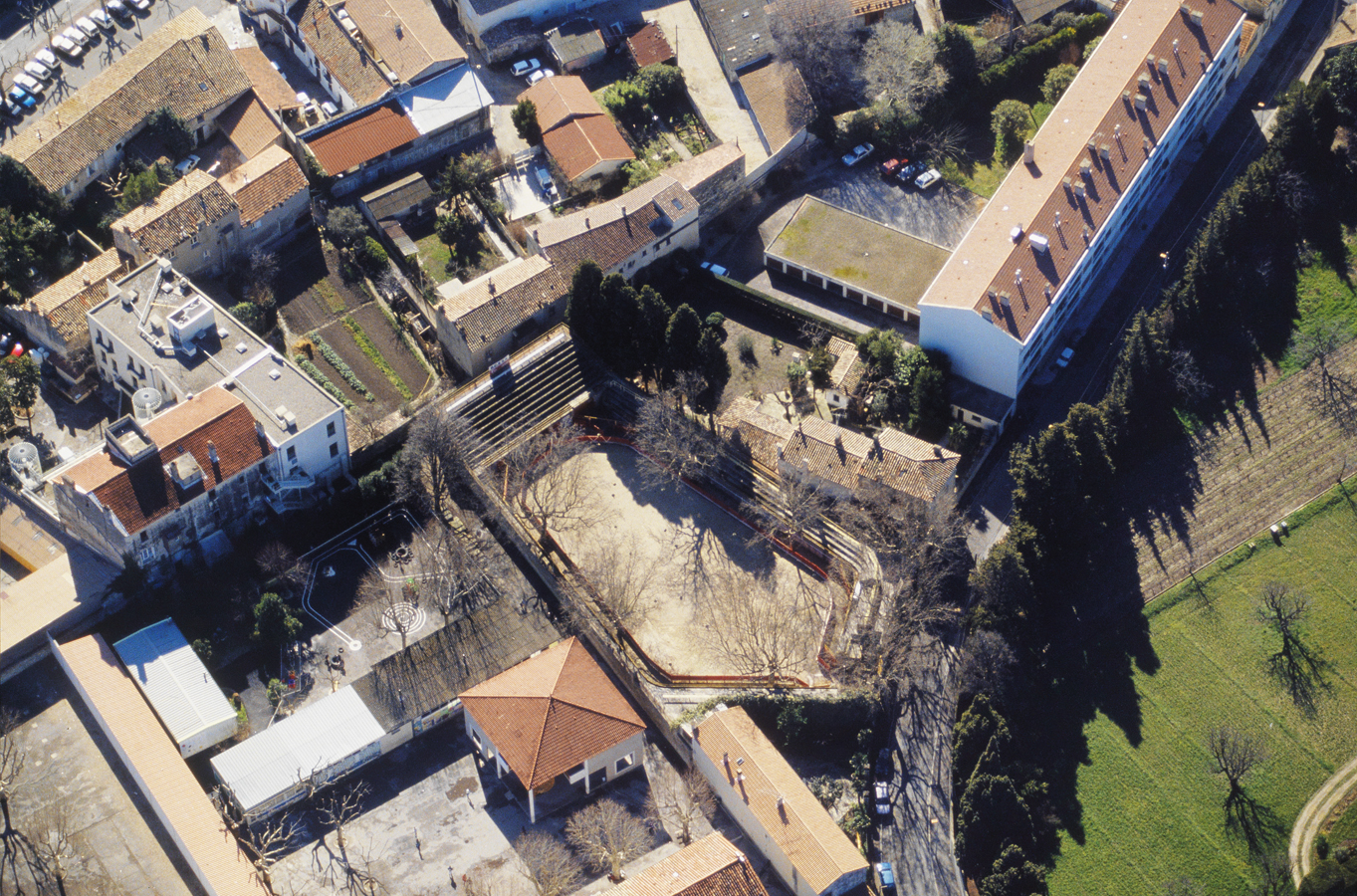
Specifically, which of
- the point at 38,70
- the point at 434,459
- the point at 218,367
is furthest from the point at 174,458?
the point at 38,70

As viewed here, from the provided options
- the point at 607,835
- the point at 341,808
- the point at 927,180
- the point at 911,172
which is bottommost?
the point at 607,835

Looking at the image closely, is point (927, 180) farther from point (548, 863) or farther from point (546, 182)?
point (548, 863)

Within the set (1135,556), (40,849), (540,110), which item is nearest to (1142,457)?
(1135,556)

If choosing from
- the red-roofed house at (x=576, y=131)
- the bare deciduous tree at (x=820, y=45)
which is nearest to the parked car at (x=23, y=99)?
the red-roofed house at (x=576, y=131)

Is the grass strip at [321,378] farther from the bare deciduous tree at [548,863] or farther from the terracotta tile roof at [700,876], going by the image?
the terracotta tile roof at [700,876]

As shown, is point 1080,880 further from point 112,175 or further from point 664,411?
point 112,175
